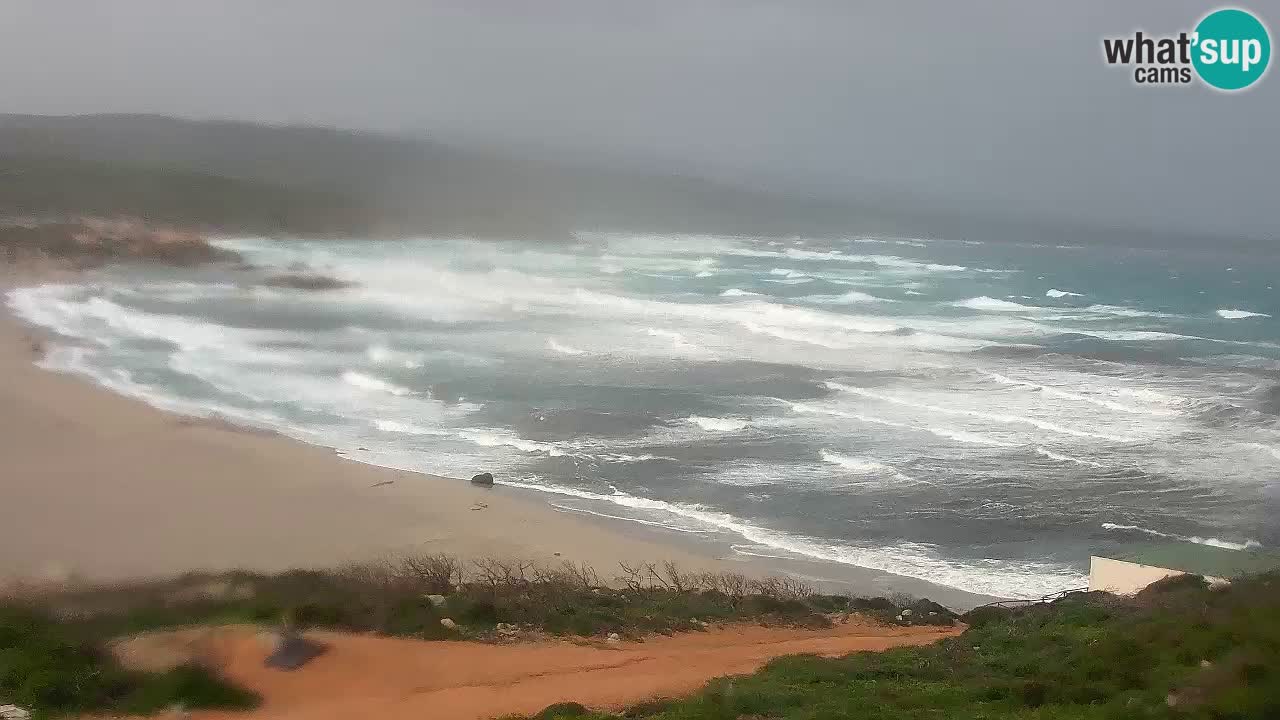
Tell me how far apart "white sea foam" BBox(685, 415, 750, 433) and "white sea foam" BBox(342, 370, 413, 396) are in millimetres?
7999

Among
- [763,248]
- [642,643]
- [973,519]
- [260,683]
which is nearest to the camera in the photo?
[260,683]

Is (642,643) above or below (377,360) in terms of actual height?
below

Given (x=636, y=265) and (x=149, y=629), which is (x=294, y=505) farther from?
(x=636, y=265)

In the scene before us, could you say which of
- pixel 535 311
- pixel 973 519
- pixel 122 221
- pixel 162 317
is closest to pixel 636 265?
pixel 535 311

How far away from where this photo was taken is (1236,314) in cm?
5456

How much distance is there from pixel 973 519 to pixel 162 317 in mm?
28150

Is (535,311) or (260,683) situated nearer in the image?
(260,683)

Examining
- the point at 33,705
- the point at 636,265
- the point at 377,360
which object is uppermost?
the point at 636,265

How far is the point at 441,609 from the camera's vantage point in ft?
37.7

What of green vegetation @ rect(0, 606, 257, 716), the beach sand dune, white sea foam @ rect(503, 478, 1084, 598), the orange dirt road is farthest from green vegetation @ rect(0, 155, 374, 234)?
the orange dirt road

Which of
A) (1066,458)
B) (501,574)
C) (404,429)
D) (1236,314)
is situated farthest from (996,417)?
(1236,314)

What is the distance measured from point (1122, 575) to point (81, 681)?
13107mm

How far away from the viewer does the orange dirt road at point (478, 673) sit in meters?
9.03

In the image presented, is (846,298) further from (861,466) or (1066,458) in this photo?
(861,466)
